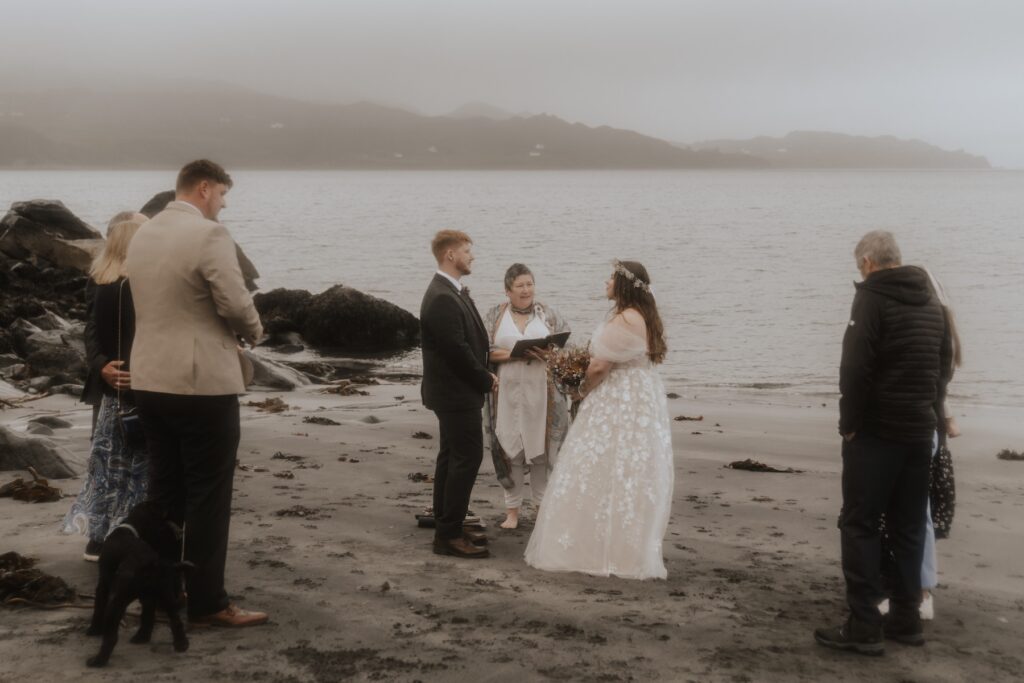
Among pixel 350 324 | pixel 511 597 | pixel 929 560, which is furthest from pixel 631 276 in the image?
pixel 350 324

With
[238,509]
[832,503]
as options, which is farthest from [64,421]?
[832,503]

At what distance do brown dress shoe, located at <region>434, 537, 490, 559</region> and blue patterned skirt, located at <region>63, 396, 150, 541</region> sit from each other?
201cm

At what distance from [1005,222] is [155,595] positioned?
8148cm

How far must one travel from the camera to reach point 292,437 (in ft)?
39.3

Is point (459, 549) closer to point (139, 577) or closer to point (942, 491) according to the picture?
point (139, 577)

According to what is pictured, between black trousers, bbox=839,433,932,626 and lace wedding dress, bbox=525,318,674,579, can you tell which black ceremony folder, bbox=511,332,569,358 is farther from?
black trousers, bbox=839,433,932,626

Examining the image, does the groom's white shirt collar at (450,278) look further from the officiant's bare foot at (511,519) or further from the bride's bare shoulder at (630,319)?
the officiant's bare foot at (511,519)

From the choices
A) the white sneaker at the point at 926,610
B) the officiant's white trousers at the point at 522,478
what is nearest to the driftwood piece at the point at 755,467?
the officiant's white trousers at the point at 522,478

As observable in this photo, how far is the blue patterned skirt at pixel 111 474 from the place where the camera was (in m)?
6.34

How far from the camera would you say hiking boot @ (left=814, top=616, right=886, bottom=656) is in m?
5.62

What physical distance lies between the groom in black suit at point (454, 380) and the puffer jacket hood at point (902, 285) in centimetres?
273

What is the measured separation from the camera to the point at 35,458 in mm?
9188

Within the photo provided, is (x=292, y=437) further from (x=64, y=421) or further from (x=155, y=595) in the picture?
(x=155, y=595)

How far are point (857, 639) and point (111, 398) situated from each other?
4.44m
